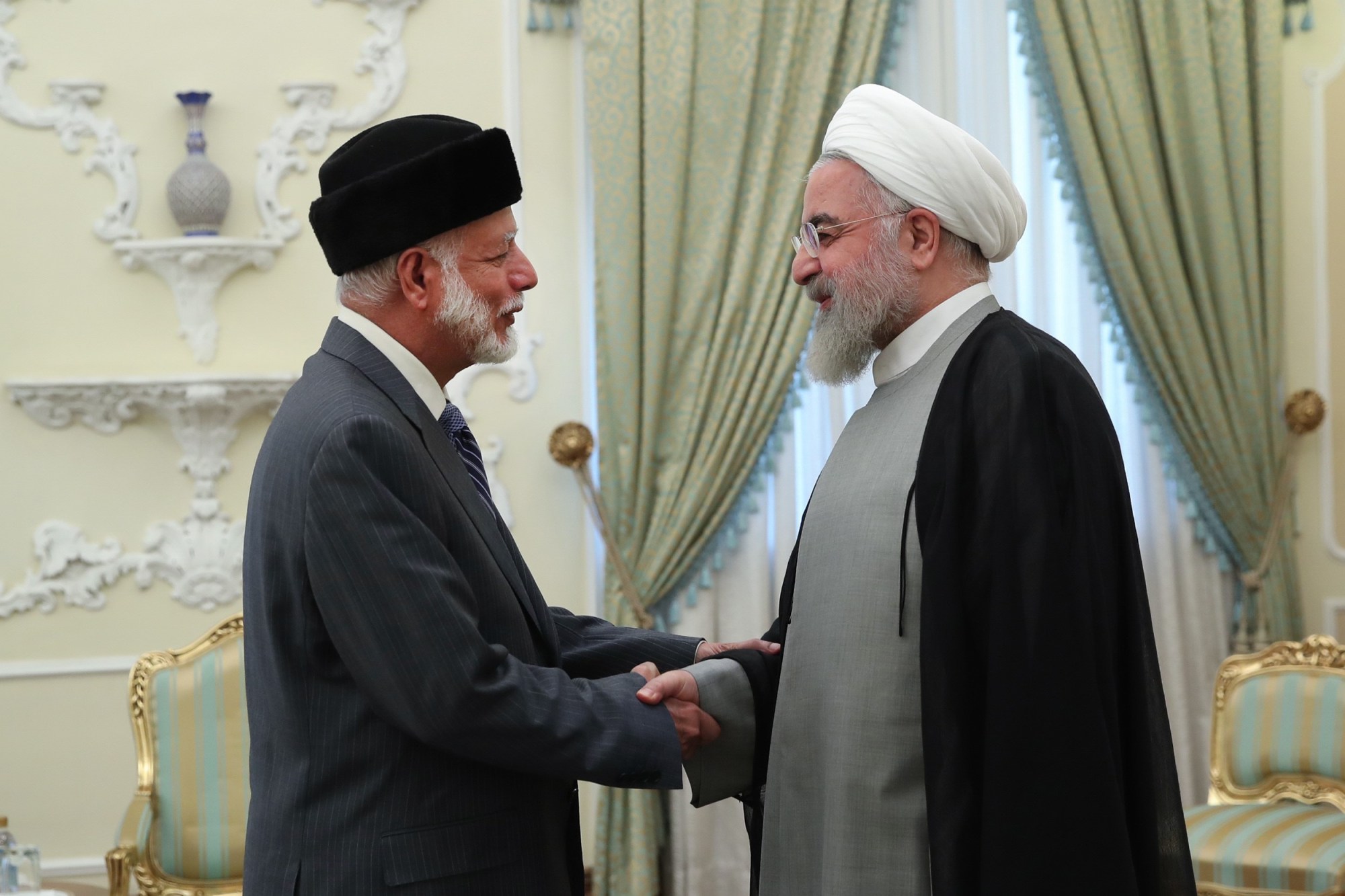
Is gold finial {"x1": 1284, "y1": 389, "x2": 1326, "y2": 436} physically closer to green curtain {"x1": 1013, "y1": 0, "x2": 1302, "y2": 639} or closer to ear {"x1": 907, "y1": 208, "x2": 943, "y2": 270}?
green curtain {"x1": 1013, "y1": 0, "x2": 1302, "y2": 639}

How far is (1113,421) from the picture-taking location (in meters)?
4.11

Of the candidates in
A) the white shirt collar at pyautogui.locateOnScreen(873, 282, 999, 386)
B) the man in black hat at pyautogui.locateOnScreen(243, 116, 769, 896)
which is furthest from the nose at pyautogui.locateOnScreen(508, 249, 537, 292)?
the white shirt collar at pyautogui.locateOnScreen(873, 282, 999, 386)

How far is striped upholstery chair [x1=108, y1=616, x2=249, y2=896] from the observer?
11.1 feet

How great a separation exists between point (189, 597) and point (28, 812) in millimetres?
802

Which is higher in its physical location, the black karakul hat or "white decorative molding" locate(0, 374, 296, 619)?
the black karakul hat

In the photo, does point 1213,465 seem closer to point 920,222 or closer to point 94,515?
point 920,222

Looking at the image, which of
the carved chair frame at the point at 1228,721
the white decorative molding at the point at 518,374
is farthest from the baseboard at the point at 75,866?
the carved chair frame at the point at 1228,721

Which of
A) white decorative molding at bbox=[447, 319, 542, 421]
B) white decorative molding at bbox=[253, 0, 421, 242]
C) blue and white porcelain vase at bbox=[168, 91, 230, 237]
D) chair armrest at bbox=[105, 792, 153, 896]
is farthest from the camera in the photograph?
white decorative molding at bbox=[447, 319, 542, 421]

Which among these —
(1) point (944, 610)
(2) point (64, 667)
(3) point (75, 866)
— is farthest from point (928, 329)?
(3) point (75, 866)

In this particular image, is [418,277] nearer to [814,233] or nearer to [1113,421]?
[814,233]

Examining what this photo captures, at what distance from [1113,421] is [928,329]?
2320mm

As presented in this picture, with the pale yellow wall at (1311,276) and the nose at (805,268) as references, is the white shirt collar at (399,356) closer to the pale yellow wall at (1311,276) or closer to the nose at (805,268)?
the nose at (805,268)

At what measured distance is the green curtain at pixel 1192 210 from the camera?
419 cm

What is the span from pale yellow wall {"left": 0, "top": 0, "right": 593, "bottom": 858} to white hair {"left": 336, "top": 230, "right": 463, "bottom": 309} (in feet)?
7.11
